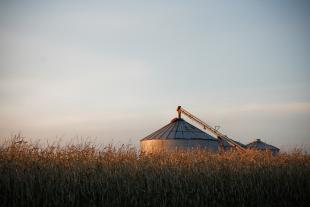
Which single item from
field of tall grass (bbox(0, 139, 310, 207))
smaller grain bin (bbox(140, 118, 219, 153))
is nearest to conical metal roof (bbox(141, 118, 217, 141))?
smaller grain bin (bbox(140, 118, 219, 153))

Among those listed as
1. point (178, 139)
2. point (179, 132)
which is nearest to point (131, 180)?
point (178, 139)

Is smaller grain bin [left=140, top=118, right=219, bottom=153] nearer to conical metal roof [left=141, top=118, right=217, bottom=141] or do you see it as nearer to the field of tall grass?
conical metal roof [left=141, top=118, right=217, bottom=141]

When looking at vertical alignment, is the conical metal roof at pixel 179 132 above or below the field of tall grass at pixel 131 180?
above

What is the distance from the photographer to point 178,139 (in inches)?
1044

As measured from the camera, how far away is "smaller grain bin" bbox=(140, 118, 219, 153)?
26.3 metres

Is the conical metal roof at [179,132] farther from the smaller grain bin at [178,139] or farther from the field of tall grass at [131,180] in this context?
the field of tall grass at [131,180]

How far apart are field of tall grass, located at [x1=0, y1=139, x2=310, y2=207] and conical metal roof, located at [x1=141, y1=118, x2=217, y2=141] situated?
48.7 feet

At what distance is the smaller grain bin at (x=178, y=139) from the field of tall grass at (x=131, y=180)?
1421 centimetres

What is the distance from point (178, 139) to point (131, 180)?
17.3 m

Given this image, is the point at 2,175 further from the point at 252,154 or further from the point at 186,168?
the point at 252,154

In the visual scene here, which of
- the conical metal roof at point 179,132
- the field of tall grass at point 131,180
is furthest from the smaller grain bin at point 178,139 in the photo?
the field of tall grass at point 131,180

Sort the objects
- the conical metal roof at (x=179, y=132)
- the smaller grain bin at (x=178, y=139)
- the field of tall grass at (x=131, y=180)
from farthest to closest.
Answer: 1. the conical metal roof at (x=179, y=132)
2. the smaller grain bin at (x=178, y=139)
3. the field of tall grass at (x=131, y=180)

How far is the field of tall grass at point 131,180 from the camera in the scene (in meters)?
8.42

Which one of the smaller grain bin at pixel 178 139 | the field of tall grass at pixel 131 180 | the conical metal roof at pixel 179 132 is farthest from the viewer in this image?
the conical metal roof at pixel 179 132
